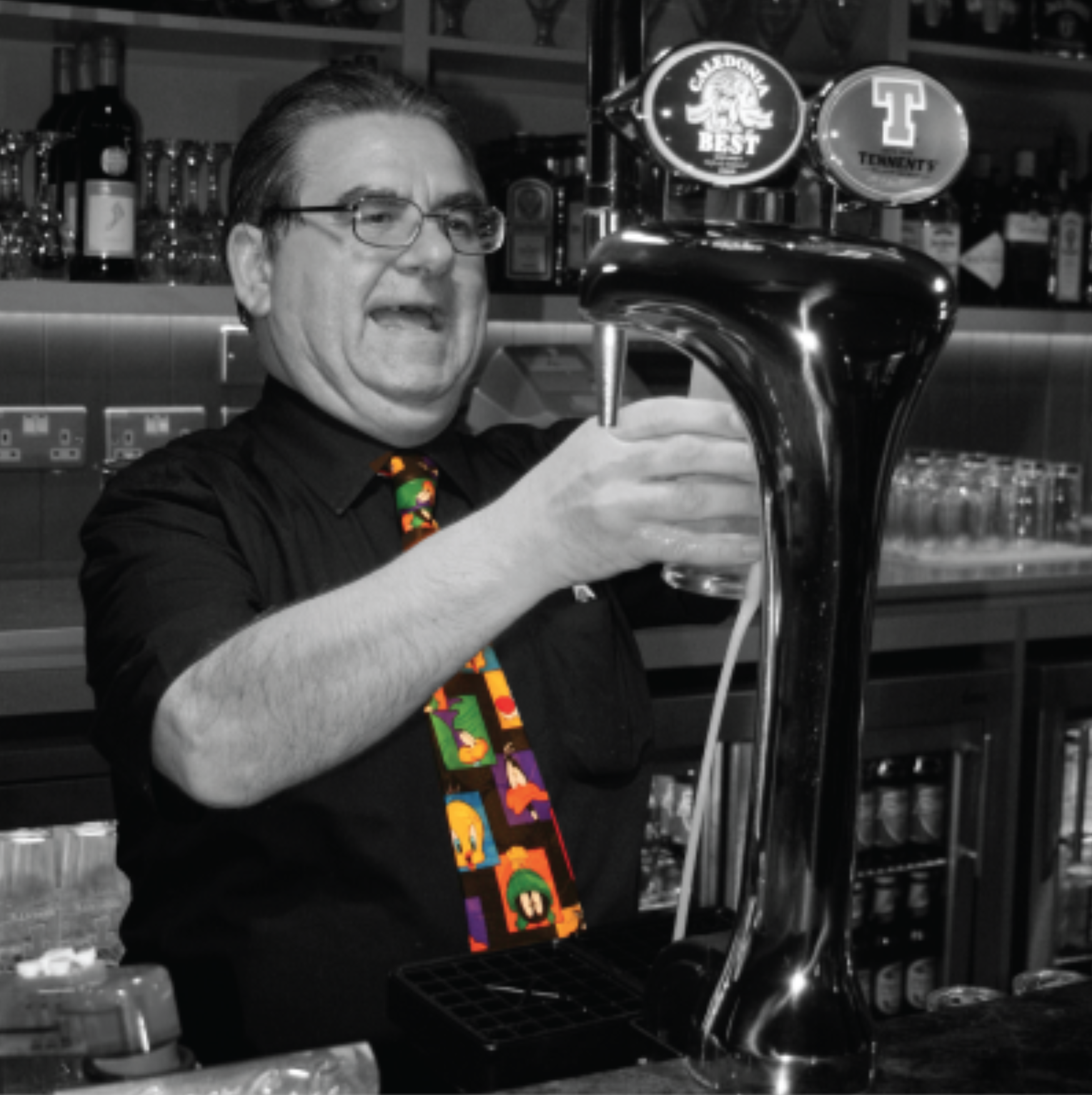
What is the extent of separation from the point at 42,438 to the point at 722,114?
2.33 m

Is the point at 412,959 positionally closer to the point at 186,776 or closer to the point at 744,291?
the point at 186,776

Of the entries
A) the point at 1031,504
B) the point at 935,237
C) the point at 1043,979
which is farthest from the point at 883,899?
the point at 1043,979

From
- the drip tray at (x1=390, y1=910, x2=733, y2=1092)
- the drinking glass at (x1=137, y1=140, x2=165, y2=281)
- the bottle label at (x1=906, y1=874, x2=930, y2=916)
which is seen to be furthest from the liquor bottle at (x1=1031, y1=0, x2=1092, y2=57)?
the drip tray at (x1=390, y1=910, x2=733, y2=1092)

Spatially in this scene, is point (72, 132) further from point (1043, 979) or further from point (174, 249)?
point (1043, 979)

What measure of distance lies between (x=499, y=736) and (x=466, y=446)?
1.22ft

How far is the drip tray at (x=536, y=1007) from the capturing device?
0.64m

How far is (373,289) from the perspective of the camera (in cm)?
144

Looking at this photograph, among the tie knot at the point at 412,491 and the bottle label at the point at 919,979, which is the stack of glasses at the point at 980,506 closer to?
the bottle label at the point at 919,979

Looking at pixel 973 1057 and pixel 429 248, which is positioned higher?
pixel 429 248

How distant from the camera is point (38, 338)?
8.89 ft

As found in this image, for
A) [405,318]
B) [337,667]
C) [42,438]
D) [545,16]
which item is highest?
[545,16]

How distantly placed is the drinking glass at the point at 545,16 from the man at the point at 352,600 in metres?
1.47

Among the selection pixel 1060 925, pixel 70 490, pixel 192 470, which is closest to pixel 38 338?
pixel 70 490

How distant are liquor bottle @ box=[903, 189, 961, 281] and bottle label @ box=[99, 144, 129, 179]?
58.8 inches
